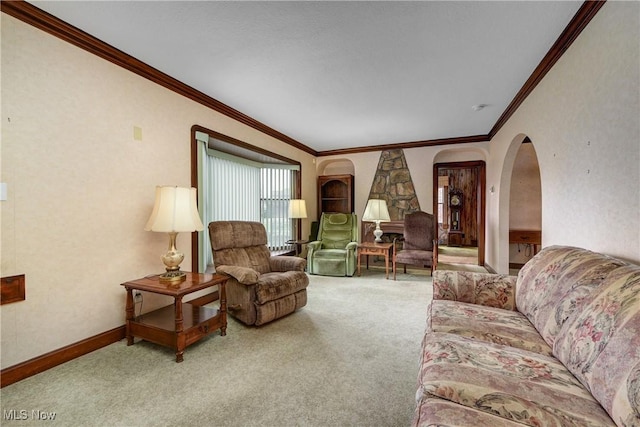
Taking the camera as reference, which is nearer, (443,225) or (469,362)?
(469,362)

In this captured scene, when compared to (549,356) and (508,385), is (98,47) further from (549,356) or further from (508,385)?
(549,356)

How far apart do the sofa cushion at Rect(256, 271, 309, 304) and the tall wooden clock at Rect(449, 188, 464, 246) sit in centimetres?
739

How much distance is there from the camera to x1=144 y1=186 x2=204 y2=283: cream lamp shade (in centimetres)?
224

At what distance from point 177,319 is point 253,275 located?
71 centimetres

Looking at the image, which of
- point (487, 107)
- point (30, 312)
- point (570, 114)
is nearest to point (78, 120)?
point (30, 312)

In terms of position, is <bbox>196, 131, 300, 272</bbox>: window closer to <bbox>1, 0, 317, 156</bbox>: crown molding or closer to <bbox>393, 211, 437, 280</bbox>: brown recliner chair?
<bbox>1, 0, 317, 156</bbox>: crown molding

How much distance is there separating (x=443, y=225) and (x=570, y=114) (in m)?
7.48

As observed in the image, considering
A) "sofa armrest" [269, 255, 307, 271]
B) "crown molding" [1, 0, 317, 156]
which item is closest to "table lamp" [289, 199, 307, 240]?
"sofa armrest" [269, 255, 307, 271]

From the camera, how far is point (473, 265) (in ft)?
18.0

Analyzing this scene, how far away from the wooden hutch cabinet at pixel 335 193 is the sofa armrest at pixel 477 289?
13.0ft

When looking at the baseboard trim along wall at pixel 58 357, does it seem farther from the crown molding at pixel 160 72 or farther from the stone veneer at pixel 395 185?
the stone veneer at pixel 395 185

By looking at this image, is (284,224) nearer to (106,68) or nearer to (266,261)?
(266,261)

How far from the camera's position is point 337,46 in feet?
7.44

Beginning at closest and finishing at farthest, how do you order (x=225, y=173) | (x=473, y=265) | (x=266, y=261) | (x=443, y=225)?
(x=266, y=261) → (x=225, y=173) → (x=473, y=265) → (x=443, y=225)
